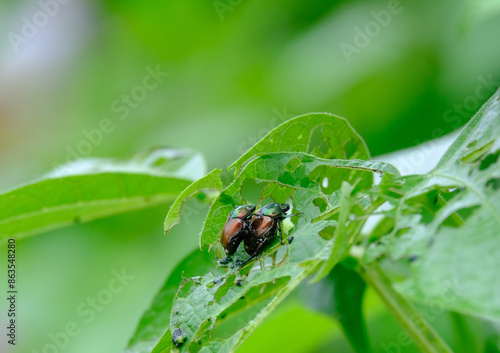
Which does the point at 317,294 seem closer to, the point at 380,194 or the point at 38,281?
the point at 380,194

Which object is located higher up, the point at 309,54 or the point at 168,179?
the point at 309,54

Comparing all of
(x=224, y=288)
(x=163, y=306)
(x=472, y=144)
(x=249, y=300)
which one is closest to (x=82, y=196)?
(x=163, y=306)

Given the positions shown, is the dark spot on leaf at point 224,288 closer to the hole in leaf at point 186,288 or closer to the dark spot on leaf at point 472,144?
the hole in leaf at point 186,288

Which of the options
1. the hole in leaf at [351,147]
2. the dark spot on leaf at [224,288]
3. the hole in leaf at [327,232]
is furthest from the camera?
the hole in leaf at [351,147]

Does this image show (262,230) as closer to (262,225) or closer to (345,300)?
(262,225)

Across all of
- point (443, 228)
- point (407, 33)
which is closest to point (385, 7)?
point (407, 33)

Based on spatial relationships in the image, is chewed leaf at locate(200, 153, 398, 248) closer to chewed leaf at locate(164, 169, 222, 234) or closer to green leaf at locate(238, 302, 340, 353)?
chewed leaf at locate(164, 169, 222, 234)

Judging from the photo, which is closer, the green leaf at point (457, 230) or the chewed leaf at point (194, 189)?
the green leaf at point (457, 230)

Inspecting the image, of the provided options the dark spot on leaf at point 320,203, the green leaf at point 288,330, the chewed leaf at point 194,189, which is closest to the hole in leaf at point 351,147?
the dark spot on leaf at point 320,203
